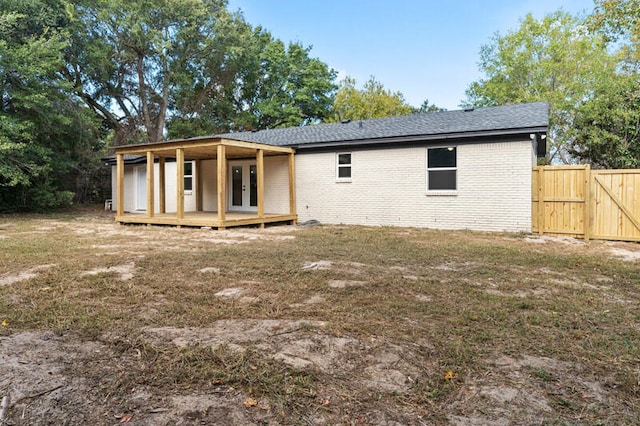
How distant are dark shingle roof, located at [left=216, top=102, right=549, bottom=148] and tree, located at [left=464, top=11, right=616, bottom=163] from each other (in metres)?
10.9

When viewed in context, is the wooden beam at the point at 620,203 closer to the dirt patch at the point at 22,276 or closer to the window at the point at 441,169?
the window at the point at 441,169

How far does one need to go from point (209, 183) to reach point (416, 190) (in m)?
8.39

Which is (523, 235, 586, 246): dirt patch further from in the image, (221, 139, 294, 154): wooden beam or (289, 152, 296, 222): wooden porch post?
(221, 139, 294, 154): wooden beam

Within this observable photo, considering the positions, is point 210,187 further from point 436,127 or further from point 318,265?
point 318,265

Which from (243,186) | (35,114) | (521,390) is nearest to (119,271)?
(521,390)

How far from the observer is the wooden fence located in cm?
868

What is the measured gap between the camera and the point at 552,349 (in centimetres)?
282

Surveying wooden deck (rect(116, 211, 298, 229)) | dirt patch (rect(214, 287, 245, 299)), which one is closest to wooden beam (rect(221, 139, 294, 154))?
wooden deck (rect(116, 211, 298, 229))

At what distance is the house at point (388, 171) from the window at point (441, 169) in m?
0.03

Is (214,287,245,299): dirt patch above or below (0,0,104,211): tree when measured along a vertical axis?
below

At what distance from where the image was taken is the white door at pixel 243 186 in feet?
48.1

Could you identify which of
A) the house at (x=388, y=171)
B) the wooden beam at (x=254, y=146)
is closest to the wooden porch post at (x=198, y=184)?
the house at (x=388, y=171)

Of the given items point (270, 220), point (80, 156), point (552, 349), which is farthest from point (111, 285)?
point (80, 156)

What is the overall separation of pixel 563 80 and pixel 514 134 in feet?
55.7
